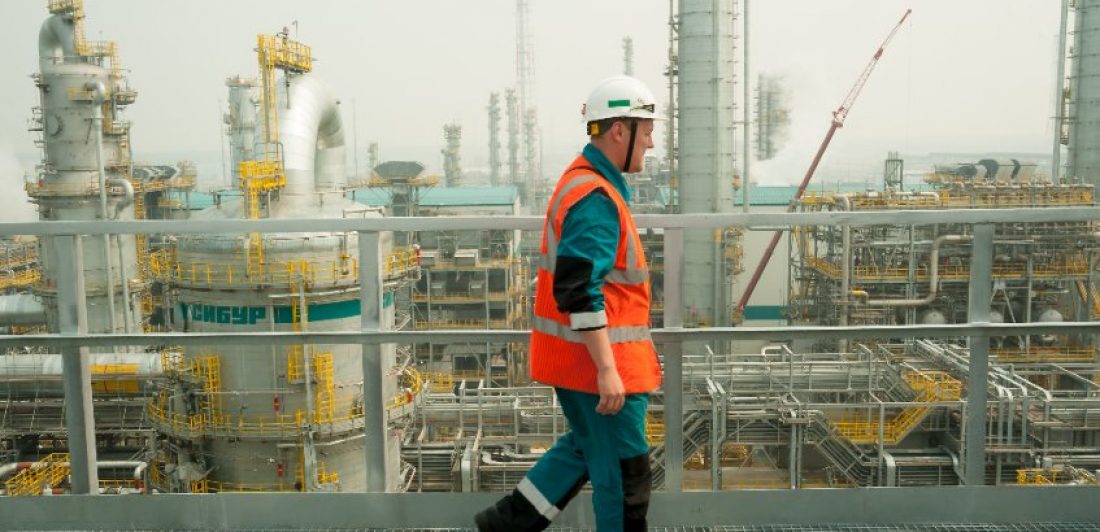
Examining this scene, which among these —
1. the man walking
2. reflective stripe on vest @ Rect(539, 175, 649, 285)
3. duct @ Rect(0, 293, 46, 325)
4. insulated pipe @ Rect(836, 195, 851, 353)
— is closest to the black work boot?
the man walking

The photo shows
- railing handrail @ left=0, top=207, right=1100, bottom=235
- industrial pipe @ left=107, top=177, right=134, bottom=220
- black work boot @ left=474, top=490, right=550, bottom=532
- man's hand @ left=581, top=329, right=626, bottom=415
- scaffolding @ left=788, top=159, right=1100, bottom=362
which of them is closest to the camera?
man's hand @ left=581, top=329, right=626, bottom=415

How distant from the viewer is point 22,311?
17672 millimetres

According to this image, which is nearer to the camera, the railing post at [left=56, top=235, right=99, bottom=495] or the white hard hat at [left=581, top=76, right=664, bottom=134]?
the white hard hat at [left=581, top=76, right=664, bottom=134]

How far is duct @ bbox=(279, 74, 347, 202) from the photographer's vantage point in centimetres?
1158

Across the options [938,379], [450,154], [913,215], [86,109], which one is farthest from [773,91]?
[913,215]

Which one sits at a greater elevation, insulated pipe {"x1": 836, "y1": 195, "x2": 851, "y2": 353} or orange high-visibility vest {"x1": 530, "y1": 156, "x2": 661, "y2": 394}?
orange high-visibility vest {"x1": 530, "y1": 156, "x2": 661, "y2": 394}

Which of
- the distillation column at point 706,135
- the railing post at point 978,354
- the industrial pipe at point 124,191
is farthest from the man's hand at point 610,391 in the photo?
the industrial pipe at point 124,191

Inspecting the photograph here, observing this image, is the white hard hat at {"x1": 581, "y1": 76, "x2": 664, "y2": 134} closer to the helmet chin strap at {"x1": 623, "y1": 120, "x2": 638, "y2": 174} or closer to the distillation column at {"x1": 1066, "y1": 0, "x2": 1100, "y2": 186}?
the helmet chin strap at {"x1": 623, "y1": 120, "x2": 638, "y2": 174}

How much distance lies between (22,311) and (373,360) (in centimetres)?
1838

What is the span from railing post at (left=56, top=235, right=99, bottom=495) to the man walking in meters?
1.49

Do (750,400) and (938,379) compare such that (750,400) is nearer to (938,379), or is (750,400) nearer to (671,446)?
(938,379)

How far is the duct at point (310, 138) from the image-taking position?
11.6 meters

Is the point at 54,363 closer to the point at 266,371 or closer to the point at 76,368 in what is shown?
the point at 266,371

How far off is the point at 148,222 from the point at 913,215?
227 cm
